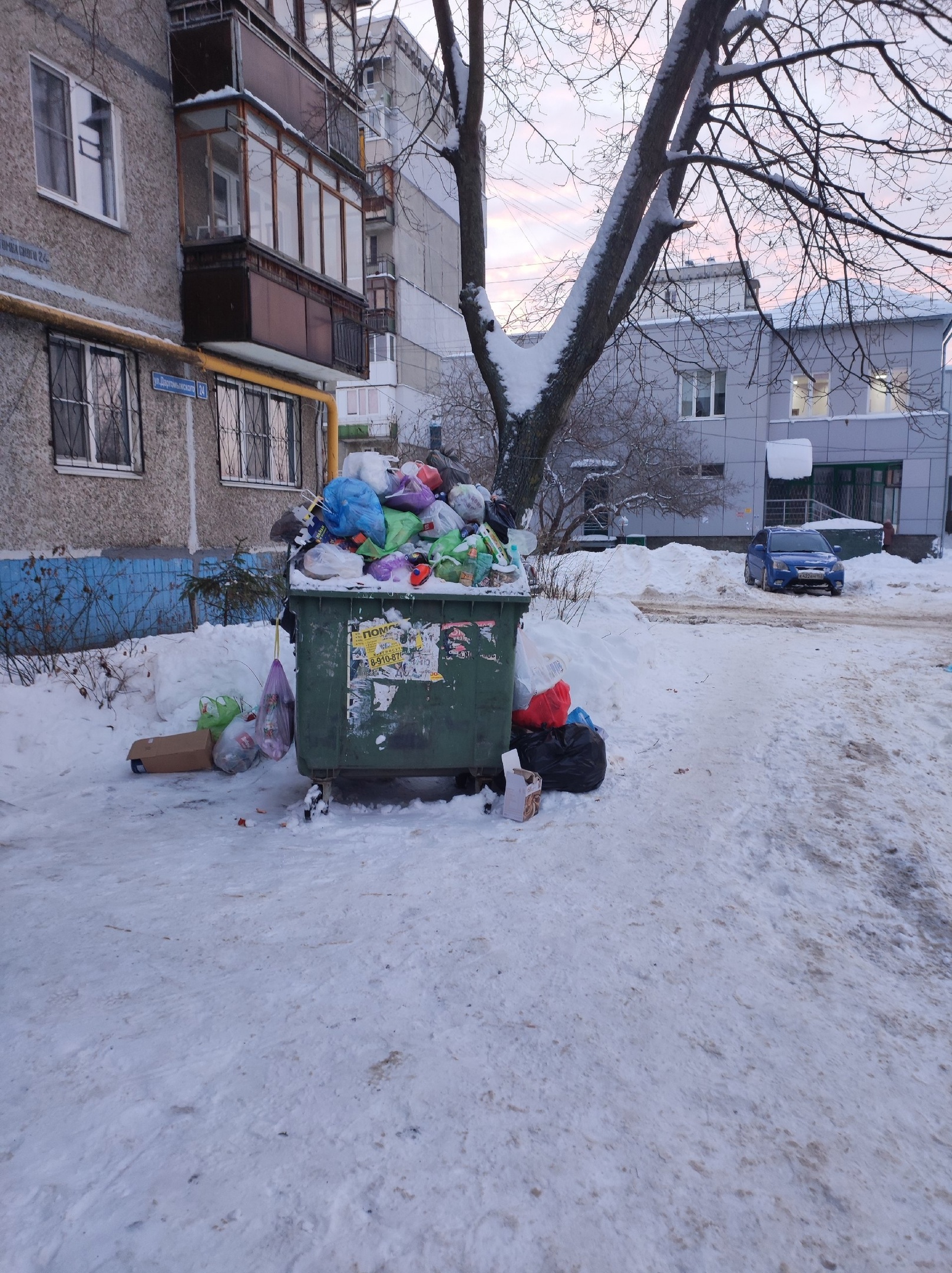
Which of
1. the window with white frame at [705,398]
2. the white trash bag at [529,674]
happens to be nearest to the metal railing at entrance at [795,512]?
the window with white frame at [705,398]

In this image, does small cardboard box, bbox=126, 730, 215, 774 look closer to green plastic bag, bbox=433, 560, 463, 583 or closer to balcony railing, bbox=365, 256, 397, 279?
green plastic bag, bbox=433, 560, 463, 583

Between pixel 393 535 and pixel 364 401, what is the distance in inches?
1038

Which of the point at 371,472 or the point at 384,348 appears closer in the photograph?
the point at 371,472

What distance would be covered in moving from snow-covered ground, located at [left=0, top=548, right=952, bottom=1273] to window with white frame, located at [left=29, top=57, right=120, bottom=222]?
652 cm

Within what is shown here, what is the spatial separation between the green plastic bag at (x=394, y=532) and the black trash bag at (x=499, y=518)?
490mm

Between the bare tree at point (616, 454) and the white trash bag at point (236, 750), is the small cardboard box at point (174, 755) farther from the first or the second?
the bare tree at point (616, 454)

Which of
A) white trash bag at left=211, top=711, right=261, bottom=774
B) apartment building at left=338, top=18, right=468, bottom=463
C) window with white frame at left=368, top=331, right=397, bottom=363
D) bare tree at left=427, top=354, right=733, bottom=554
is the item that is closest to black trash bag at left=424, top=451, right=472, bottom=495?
white trash bag at left=211, top=711, right=261, bottom=774

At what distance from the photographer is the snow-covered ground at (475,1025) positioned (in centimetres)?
167

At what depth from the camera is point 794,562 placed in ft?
55.8

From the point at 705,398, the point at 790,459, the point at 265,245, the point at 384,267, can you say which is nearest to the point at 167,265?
the point at 265,245

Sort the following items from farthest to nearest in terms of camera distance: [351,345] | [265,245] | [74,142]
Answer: [351,345]
[265,245]
[74,142]

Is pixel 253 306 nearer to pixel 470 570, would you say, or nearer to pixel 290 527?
pixel 290 527

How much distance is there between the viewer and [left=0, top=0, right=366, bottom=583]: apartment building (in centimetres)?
789

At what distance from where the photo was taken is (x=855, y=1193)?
1768mm
